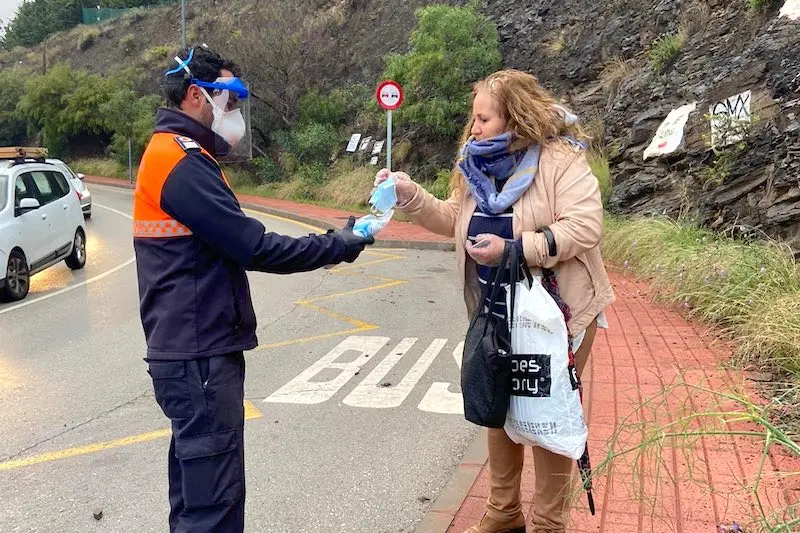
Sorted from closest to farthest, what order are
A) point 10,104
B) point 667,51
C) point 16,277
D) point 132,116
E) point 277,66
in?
1. point 16,277
2. point 667,51
3. point 277,66
4. point 132,116
5. point 10,104

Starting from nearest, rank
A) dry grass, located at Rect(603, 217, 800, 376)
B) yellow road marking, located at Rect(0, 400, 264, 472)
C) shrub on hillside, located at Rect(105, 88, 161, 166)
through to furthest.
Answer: yellow road marking, located at Rect(0, 400, 264, 472)
dry grass, located at Rect(603, 217, 800, 376)
shrub on hillside, located at Rect(105, 88, 161, 166)

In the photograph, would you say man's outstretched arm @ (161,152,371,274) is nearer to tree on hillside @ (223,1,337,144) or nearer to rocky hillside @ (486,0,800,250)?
rocky hillside @ (486,0,800,250)

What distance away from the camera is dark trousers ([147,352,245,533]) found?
2.34 metres

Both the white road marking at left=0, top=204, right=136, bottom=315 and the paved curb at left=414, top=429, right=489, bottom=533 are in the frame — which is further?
the white road marking at left=0, top=204, right=136, bottom=315

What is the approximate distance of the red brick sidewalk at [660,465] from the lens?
9.99ft

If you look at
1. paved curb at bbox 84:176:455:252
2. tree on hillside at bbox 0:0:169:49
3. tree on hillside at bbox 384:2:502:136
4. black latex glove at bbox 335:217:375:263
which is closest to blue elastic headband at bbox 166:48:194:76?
black latex glove at bbox 335:217:375:263

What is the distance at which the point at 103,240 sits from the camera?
47.0 feet

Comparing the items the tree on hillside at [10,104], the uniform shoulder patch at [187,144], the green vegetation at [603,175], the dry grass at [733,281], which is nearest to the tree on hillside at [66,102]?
the tree on hillside at [10,104]

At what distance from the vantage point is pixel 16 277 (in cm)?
904

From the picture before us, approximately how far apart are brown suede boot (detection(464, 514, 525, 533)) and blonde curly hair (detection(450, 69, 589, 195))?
5.49 ft

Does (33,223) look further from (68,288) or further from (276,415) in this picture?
(276,415)

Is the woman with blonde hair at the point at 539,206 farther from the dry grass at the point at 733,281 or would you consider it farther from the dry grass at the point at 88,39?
the dry grass at the point at 88,39

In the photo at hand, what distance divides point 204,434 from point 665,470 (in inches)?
94.1

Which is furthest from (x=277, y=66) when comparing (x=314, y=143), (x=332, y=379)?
(x=332, y=379)
